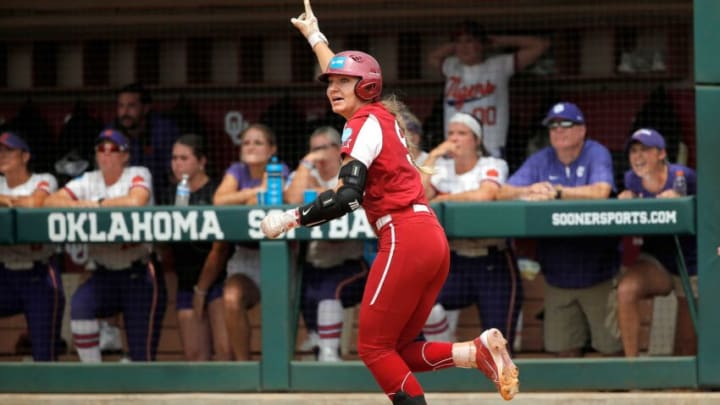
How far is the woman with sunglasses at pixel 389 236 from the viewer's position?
480 centimetres

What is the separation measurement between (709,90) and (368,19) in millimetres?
2354

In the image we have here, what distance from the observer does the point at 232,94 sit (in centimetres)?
814

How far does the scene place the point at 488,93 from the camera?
7516 mm

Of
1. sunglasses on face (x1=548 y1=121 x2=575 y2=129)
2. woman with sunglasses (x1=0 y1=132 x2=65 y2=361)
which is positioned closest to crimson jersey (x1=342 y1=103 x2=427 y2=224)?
sunglasses on face (x1=548 y1=121 x2=575 y2=129)

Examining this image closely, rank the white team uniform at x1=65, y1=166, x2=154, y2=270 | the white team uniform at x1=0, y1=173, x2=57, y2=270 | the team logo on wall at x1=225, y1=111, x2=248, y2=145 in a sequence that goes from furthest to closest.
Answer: the team logo on wall at x1=225, y1=111, x2=248, y2=145, the white team uniform at x1=0, y1=173, x2=57, y2=270, the white team uniform at x1=65, y1=166, x2=154, y2=270

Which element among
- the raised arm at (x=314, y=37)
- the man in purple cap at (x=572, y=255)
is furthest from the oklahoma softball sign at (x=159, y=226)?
the raised arm at (x=314, y=37)

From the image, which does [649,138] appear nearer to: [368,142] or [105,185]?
[368,142]

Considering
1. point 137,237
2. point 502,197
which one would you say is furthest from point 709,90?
point 137,237

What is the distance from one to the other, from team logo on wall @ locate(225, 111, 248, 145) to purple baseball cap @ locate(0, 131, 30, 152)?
144cm

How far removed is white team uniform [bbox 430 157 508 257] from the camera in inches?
260

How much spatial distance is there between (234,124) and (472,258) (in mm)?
2239

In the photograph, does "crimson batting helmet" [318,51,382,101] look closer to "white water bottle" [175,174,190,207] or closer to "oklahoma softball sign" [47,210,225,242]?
"oklahoma softball sign" [47,210,225,242]

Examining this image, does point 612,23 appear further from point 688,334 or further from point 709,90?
point 688,334

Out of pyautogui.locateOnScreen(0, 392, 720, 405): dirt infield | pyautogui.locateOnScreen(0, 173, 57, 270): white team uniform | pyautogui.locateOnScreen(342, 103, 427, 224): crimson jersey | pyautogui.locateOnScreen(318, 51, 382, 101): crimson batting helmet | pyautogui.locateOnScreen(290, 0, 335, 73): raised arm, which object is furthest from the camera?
pyautogui.locateOnScreen(0, 173, 57, 270): white team uniform
